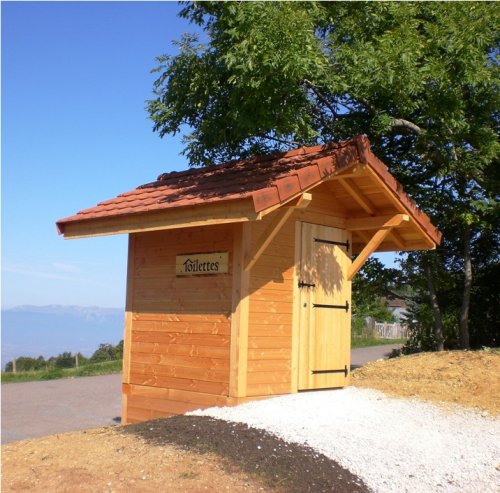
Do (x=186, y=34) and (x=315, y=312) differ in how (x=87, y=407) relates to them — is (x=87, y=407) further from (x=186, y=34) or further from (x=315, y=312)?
(x=186, y=34)

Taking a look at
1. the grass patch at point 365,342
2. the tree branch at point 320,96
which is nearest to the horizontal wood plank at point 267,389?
the tree branch at point 320,96

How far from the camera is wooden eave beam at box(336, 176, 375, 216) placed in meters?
9.87

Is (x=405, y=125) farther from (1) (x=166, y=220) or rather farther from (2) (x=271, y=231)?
(1) (x=166, y=220)

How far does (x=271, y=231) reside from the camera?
8.61 meters

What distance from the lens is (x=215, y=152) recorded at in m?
15.5

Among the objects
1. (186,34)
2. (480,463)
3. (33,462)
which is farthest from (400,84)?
(33,462)

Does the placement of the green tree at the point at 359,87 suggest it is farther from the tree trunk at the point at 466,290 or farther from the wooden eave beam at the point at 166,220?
the wooden eave beam at the point at 166,220

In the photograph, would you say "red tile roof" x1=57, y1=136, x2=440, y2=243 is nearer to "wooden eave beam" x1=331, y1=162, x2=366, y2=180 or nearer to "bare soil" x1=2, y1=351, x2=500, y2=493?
"wooden eave beam" x1=331, y1=162, x2=366, y2=180

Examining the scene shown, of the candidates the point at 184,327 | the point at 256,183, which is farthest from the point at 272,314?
the point at 256,183

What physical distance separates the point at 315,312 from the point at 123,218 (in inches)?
125

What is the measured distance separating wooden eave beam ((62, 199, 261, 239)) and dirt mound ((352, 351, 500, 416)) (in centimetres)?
397

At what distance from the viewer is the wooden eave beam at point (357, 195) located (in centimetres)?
987

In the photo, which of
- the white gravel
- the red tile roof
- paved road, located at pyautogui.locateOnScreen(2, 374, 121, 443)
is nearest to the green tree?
the red tile roof

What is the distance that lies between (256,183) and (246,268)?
1141 millimetres
